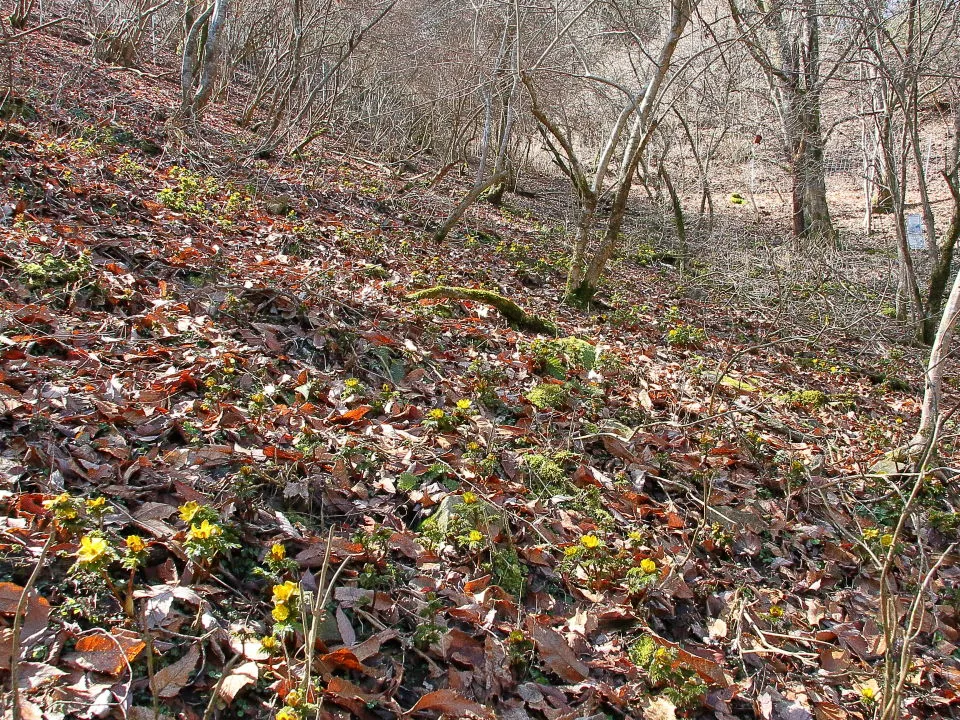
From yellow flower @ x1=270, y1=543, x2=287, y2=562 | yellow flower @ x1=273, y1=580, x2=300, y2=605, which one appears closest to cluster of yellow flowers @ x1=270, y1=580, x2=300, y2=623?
yellow flower @ x1=273, y1=580, x2=300, y2=605

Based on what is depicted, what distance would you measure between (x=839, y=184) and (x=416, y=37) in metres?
13.5

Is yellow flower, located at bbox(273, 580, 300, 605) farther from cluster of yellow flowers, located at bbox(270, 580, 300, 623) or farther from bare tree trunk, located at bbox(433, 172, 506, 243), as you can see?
A: bare tree trunk, located at bbox(433, 172, 506, 243)

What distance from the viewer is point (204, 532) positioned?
2246 millimetres

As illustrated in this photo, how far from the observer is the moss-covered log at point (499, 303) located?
5.81 metres

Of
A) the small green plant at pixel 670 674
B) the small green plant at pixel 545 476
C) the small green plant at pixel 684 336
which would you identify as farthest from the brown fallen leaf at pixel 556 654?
the small green plant at pixel 684 336

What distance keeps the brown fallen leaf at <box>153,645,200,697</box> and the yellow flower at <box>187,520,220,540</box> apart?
0.39 meters

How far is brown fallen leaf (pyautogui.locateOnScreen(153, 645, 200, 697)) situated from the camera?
73.5 inches

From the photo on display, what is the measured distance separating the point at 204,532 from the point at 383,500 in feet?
3.17

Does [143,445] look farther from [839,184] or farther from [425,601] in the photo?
[839,184]

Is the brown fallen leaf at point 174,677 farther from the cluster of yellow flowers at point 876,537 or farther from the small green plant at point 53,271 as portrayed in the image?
the cluster of yellow flowers at point 876,537

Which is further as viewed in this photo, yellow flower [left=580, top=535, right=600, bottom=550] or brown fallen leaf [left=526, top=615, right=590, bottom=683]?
yellow flower [left=580, top=535, right=600, bottom=550]

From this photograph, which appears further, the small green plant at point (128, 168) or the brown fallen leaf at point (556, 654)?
the small green plant at point (128, 168)

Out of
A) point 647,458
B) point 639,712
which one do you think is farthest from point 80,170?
point 639,712

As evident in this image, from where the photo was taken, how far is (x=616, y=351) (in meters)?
6.03
